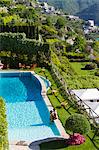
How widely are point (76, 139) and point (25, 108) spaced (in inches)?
261

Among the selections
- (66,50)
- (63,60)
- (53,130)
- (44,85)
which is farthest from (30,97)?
(66,50)

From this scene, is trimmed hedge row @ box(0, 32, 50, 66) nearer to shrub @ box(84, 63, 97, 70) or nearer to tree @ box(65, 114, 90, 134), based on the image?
shrub @ box(84, 63, 97, 70)

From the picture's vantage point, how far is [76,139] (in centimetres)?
1688

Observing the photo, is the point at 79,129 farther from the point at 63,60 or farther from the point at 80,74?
the point at 63,60

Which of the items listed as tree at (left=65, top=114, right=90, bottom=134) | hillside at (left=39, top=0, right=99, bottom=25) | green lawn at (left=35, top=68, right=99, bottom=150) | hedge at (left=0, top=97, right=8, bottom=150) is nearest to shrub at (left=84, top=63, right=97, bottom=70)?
green lawn at (left=35, top=68, right=99, bottom=150)

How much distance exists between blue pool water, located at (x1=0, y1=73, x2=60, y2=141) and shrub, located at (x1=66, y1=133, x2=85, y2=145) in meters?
1.43

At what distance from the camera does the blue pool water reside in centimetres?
1886

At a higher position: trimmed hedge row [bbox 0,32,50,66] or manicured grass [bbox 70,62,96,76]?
trimmed hedge row [bbox 0,32,50,66]

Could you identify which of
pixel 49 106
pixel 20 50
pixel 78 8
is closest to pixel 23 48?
pixel 20 50

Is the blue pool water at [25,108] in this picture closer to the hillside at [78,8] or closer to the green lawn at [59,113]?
the green lawn at [59,113]

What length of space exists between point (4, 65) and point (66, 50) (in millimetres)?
14586

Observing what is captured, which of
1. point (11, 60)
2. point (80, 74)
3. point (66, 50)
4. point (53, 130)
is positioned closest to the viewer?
point (53, 130)

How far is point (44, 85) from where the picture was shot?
2645 centimetres

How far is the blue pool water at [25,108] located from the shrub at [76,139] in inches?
56.3
